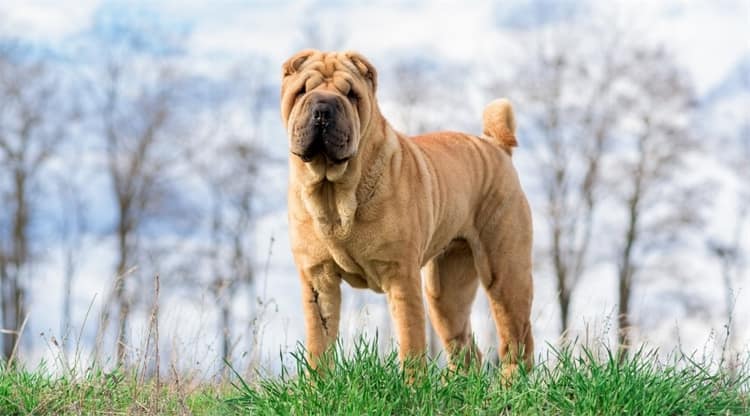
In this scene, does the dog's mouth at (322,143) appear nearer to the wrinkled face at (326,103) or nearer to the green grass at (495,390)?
the wrinkled face at (326,103)

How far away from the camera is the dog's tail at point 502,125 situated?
6.65m

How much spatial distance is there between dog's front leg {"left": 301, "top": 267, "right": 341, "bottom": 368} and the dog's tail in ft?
7.11

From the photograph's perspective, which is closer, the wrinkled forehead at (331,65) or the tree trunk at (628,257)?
the wrinkled forehead at (331,65)

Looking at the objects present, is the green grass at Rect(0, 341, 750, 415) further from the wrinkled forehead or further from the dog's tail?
the dog's tail

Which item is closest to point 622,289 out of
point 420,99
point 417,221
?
point 420,99

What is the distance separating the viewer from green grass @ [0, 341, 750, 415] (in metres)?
4.04

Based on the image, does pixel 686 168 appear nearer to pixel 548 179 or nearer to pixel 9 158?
pixel 548 179

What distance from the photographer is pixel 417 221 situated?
4.99m

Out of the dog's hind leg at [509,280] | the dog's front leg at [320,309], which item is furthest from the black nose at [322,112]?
the dog's hind leg at [509,280]

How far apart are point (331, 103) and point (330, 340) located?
1451 millimetres

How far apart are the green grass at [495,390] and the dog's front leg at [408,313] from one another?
0.32 metres

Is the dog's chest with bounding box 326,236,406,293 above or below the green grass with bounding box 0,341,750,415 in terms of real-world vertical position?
above

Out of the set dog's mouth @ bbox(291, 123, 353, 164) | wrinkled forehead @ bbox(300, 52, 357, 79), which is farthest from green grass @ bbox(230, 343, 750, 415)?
wrinkled forehead @ bbox(300, 52, 357, 79)

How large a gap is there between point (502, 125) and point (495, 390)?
2.90m
